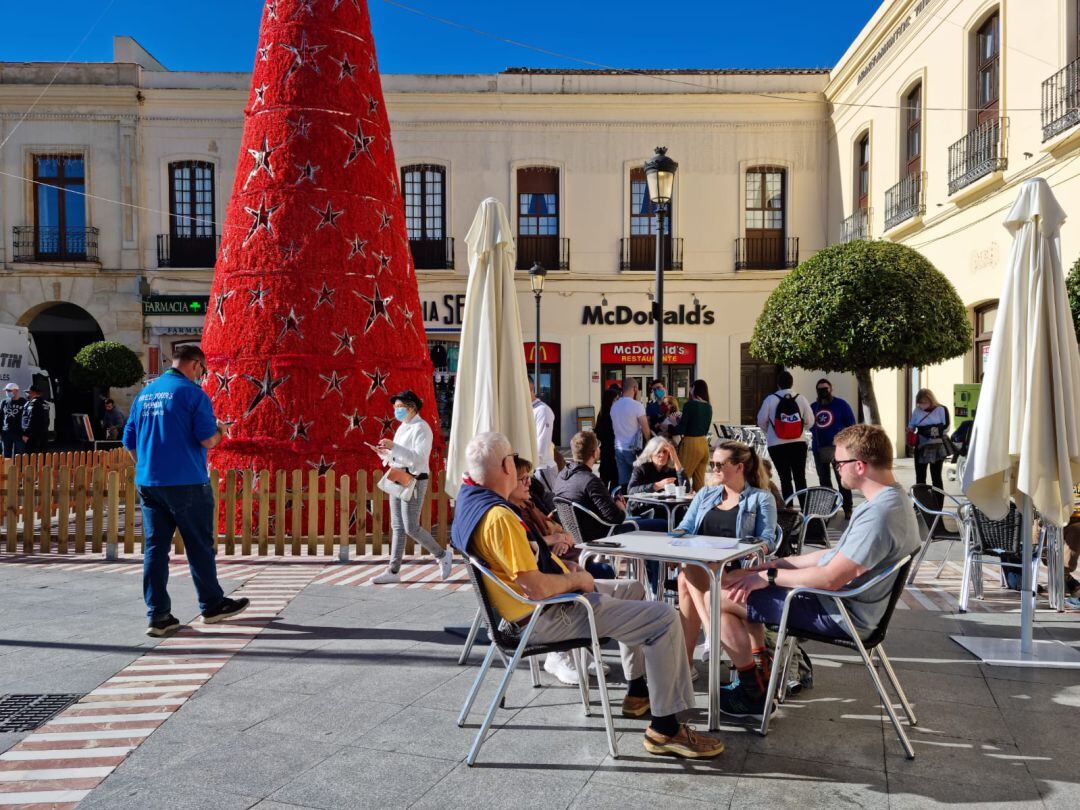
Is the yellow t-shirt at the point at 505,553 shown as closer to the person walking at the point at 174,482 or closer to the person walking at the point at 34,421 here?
the person walking at the point at 174,482

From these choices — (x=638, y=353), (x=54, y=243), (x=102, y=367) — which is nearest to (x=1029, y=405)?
(x=638, y=353)

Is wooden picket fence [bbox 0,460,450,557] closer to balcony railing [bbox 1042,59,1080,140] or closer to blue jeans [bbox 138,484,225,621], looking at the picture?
blue jeans [bbox 138,484,225,621]

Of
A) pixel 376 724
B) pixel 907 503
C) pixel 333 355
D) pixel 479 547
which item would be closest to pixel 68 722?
pixel 376 724

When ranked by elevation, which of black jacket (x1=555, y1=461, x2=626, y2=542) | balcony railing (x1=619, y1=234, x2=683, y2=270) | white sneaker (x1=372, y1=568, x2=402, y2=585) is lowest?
white sneaker (x1=372, y1=568, x2=402, y2=585)

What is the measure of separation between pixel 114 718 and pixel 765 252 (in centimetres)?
2127

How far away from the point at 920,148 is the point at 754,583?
15857 millimetres

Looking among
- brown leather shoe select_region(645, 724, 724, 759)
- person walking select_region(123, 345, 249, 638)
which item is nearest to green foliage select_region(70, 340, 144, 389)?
person walking select_region(123, 345, 249, 638)

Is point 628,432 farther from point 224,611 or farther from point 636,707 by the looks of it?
point 636,707

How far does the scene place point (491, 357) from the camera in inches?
229

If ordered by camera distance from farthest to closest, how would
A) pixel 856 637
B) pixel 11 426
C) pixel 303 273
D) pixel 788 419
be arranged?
pixel 11 426 < pixel 788 419 < pixel 303 273 < pixel 856 637

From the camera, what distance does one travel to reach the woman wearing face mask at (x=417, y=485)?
6684 mm

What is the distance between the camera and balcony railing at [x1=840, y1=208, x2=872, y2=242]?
65.2 feet

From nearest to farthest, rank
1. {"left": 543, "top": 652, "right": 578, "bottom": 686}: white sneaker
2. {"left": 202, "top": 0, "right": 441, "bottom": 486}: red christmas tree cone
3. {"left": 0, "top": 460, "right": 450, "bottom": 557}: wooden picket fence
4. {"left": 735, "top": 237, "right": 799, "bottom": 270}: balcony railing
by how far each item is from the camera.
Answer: {"left": 543, "top": 652, "right": 578, "bottom": 686}: white sneaker, {"left": 0, "top": 460, "right": 450, "bottom": 557}: wooden picket fence, {"left": 202, "top": 0, "right": 441, "bottom": 486}: red christmas tree cone, {"left": 735, "top": 237, "right": 799, "bottom": 270}: balcony railing

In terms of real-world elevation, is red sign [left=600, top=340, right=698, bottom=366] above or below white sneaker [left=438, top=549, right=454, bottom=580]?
above
